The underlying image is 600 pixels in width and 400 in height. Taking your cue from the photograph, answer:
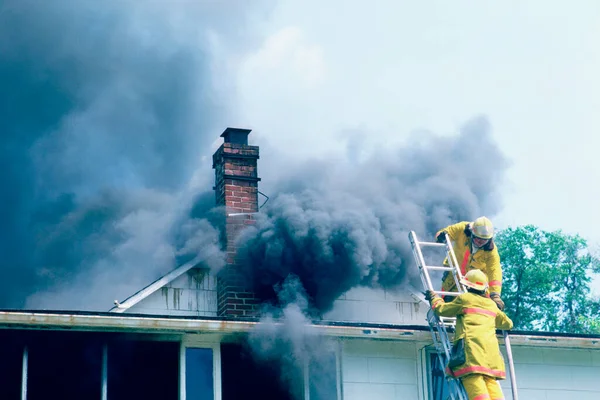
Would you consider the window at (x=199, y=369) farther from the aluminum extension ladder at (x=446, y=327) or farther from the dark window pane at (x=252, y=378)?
the aluminum extension ladder at (x=446, y=327)

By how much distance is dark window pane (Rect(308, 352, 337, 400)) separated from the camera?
1055 cm

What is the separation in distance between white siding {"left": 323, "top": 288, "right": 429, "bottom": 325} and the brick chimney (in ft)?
4.72

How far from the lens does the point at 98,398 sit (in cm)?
982

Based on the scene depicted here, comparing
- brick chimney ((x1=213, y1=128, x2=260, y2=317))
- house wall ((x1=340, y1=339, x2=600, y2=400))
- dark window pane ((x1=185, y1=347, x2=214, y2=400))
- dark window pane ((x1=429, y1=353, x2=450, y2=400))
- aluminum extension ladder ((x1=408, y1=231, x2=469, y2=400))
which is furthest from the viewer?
brick chimney ((x1=213, y1=128, x2=260, y2=317))

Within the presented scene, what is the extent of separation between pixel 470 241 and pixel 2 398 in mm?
5006

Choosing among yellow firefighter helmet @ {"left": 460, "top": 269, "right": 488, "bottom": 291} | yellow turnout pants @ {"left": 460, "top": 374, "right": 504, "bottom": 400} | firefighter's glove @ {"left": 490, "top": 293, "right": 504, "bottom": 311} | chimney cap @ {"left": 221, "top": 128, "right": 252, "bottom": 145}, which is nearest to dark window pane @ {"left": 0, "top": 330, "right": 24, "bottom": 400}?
yellow turnout pants @ {"left": 460, "top": 374, "right": 504, "bottom": 400}

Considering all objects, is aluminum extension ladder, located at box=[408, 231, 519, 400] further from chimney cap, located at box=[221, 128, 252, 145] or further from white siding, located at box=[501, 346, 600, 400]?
chimney cap, located at box=[221, 128, 252, 145]

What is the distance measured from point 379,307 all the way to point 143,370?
6205 millimetres

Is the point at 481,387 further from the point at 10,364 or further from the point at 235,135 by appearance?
the point at 235,135

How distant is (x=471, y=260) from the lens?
11039mm

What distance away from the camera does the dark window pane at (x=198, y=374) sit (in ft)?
33.4

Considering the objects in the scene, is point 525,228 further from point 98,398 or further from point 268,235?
point 98,398

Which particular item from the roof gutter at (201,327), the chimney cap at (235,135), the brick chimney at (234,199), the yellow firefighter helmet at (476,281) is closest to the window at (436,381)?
the roof gutter at (201,327)

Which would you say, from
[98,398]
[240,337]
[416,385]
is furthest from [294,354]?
[98,398]
